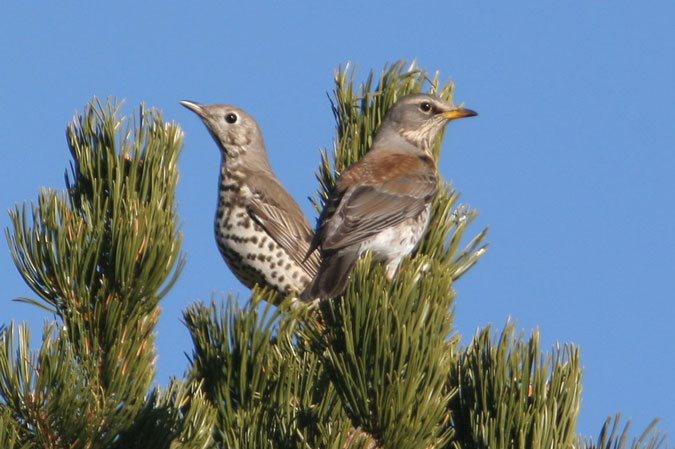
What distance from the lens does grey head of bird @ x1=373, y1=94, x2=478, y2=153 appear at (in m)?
5.34

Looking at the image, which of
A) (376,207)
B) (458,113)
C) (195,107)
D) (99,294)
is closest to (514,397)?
(99,294)

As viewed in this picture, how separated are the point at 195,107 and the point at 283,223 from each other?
1516mm

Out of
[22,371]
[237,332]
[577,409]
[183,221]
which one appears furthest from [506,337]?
[22,371]

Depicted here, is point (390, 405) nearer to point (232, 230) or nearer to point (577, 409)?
point (577, 409)

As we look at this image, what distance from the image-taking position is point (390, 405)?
274 centimetres

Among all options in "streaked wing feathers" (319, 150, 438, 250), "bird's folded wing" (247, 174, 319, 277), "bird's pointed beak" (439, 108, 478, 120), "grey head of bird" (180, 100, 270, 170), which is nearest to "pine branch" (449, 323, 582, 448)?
"streaked wing feathers" (319, 150, 438, 250)

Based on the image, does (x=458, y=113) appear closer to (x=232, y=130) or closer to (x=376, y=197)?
(x=376, y=197)

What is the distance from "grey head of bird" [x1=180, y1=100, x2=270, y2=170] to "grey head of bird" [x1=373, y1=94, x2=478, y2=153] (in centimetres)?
155

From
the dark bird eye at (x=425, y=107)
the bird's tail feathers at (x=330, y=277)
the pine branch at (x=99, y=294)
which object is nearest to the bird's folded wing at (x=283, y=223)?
the dark bird eye at (x=425, y=107)

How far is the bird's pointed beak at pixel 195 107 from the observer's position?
26.7 ft

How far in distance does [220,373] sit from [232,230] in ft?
13.7

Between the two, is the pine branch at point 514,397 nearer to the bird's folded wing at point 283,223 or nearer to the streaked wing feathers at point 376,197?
the streaked wing feathers at point 376,197

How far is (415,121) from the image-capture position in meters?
6.79

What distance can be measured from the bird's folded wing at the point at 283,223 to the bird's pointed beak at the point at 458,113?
1503 millimetres
